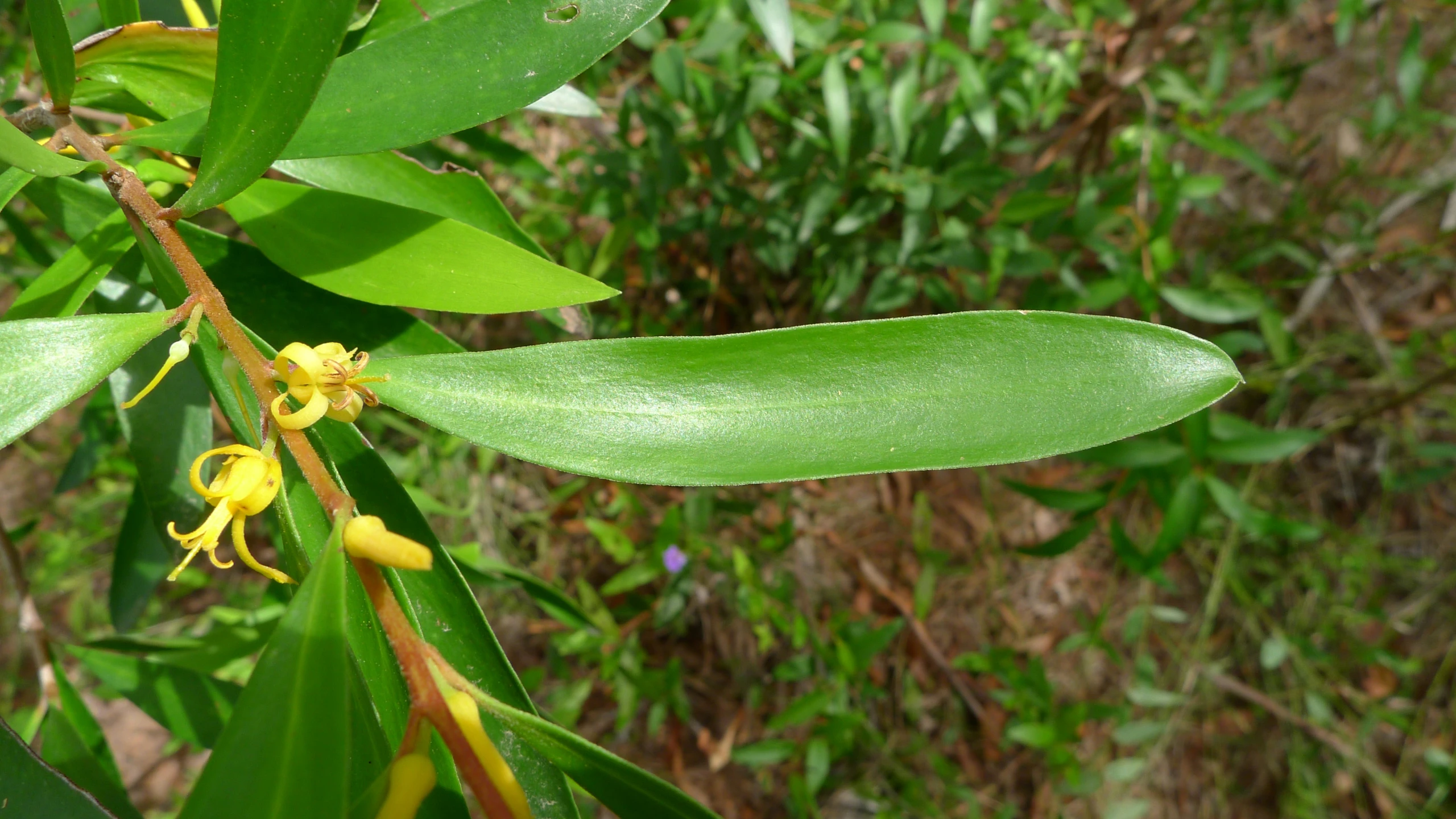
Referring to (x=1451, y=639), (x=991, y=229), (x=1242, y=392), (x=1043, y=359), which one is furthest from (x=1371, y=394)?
(x=1043, y=359)

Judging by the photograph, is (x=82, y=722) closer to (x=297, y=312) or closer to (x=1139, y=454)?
(x=297, y=312)

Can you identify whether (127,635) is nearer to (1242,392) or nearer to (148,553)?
(148,553)

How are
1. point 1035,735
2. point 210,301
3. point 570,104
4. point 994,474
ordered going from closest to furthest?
point 210,301 < point 570,104 < point 1035,735 < point 994,474

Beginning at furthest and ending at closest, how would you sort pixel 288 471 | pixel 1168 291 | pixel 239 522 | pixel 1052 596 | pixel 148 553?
pixel 1052 596 < pixel 1168 291 < pixel 148 553 < pixel 288 471 < pixel 239 522

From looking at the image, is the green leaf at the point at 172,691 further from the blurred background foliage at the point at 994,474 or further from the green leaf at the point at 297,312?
the green leaf at the point at 297,312

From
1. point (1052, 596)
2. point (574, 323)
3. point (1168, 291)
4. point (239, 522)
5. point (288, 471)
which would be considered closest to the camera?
point (239, 522)

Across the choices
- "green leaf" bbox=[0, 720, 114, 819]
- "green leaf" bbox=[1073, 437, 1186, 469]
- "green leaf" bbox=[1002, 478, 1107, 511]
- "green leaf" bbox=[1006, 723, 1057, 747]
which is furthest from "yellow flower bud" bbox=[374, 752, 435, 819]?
"green leaf" bbox=[1006, 723, 1057, 747]

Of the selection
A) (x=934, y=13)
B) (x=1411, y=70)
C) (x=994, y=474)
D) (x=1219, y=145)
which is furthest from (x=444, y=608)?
(x=1411, y=70)
